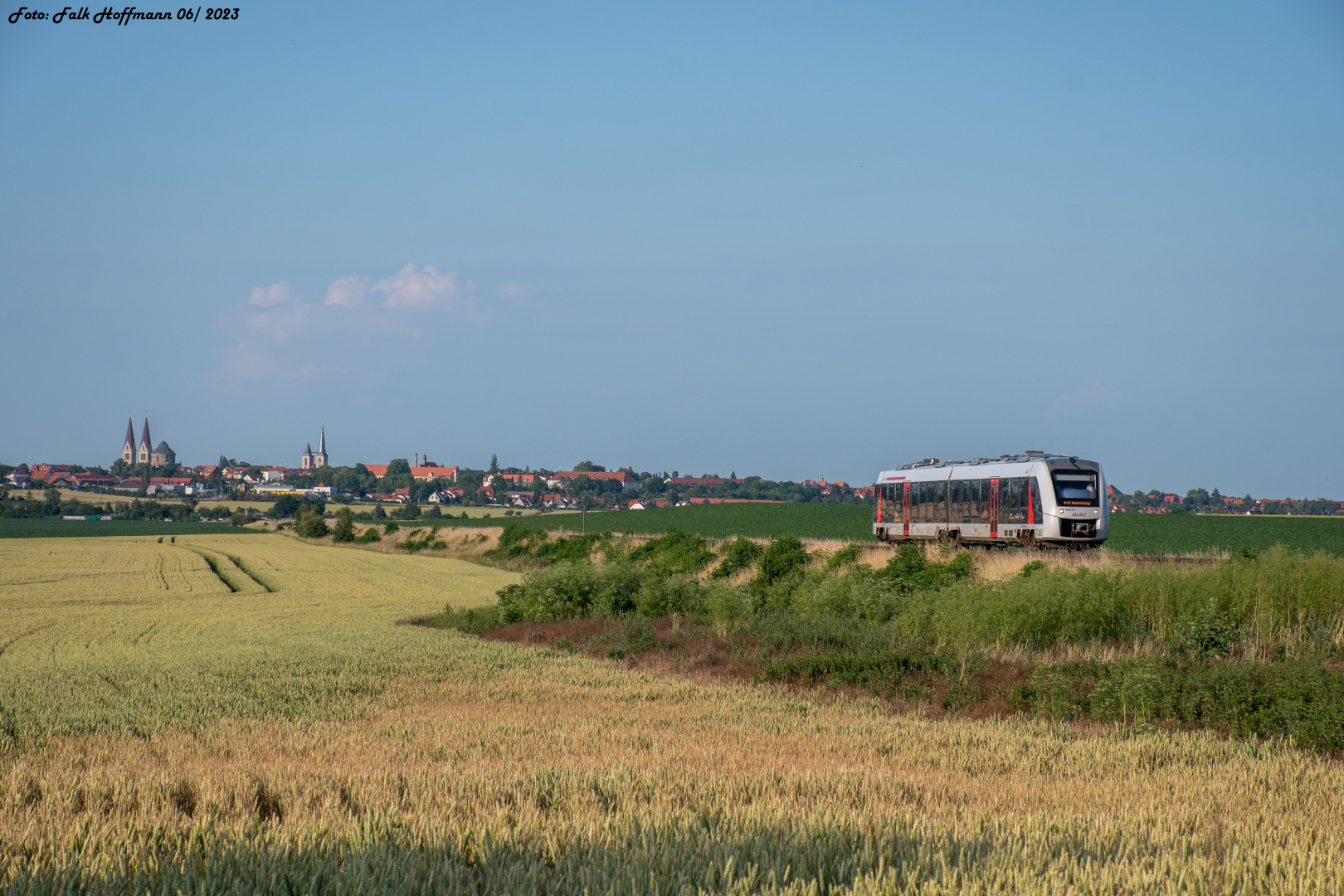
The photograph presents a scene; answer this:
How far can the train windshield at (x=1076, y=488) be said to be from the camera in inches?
1135

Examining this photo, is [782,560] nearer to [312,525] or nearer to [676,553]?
[676,553]

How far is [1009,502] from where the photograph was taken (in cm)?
3034

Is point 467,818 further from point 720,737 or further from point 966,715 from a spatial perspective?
point 966,715

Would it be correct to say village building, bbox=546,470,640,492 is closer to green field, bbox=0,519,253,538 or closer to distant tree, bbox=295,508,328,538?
green field, bbox=0,519,253,538

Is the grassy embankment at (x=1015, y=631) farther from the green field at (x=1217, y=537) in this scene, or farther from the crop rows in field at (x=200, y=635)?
the green field at (x=1217, y=537)

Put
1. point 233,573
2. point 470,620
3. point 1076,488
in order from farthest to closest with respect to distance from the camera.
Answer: point 233,573 → point 1076,488 → point 470,620

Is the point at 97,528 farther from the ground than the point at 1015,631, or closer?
closer

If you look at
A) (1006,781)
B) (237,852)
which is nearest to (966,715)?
(1006,781)

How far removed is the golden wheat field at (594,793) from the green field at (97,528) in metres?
87.2

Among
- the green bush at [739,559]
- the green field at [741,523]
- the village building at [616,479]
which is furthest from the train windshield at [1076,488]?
the village building at [616,479]

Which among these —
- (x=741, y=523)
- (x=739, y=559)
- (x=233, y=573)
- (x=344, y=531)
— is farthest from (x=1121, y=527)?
(x=344, y=531)

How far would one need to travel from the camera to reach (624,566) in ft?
85.3

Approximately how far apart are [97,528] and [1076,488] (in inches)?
4180

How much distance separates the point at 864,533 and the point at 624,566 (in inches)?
1131
